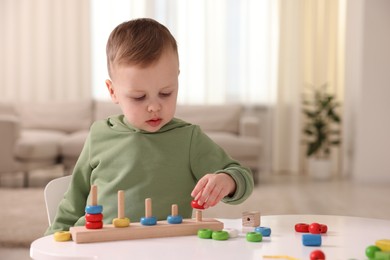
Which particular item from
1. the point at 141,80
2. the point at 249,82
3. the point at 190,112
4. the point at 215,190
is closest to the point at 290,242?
the point at 215,190

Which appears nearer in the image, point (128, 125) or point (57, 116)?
point (128, 125)

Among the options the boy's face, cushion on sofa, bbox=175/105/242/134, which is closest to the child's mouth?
the boy's face

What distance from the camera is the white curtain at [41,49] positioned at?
306 inches

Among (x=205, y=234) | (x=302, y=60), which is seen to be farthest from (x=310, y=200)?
(x=205, y=234)

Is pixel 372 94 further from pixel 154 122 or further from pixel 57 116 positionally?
pixel 154 122

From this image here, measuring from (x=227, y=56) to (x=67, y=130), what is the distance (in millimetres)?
1992

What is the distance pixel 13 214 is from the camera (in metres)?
4.50

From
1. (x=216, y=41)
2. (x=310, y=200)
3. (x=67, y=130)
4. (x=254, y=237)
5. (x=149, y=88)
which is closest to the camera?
(x=254, y=237)

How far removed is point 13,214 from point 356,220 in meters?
3.44

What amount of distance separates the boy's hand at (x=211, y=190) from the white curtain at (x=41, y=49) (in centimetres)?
661

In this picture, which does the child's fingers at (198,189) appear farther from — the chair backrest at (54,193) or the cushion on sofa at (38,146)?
the cushion on sofa at (38,146)

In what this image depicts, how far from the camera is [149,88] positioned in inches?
56.3

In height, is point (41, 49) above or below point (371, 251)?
above

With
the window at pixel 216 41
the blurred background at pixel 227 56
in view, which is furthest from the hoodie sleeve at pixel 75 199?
the window at pixel 216 41
